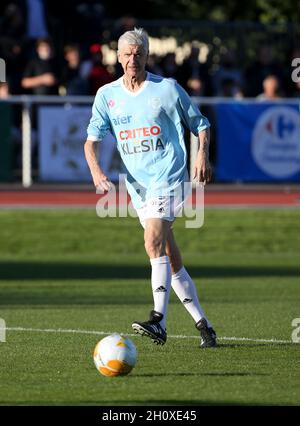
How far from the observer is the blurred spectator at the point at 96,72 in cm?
2509

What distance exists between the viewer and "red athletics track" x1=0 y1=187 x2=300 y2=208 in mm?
22875

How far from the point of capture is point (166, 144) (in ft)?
34.3

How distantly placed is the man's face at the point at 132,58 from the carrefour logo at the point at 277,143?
13790mm

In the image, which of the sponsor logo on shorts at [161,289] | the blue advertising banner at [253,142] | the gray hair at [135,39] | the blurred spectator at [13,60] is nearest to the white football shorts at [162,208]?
the sponsor logo on shorts at [161,289]

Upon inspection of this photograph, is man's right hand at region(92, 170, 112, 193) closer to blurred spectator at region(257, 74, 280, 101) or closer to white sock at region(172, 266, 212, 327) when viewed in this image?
white sock at region(172, 266, 212, 327)

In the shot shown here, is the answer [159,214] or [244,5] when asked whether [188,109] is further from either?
[244,5]

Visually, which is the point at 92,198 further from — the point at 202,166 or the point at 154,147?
the point at 202,166

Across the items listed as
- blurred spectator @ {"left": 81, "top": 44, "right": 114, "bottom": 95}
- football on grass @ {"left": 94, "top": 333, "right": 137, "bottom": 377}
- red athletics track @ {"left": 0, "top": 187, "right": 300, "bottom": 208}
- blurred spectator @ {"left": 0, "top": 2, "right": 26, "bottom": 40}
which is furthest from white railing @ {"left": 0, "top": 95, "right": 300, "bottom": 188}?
football on grass @ {"left": 94, "top": 333, "right": 137, "bottom": 377}

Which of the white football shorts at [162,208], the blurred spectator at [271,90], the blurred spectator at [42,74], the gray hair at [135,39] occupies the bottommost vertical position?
the white football shorts at [162,208]

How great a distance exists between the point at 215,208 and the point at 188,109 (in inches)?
462

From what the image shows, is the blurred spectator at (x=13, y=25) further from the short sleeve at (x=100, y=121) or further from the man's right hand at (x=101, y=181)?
the man's right hand at (x=101, y=181)

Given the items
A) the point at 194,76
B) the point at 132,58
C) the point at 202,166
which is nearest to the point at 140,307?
the point at 202,166

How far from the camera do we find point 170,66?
25906 millimetres

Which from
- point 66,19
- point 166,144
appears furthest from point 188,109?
point 66,19
